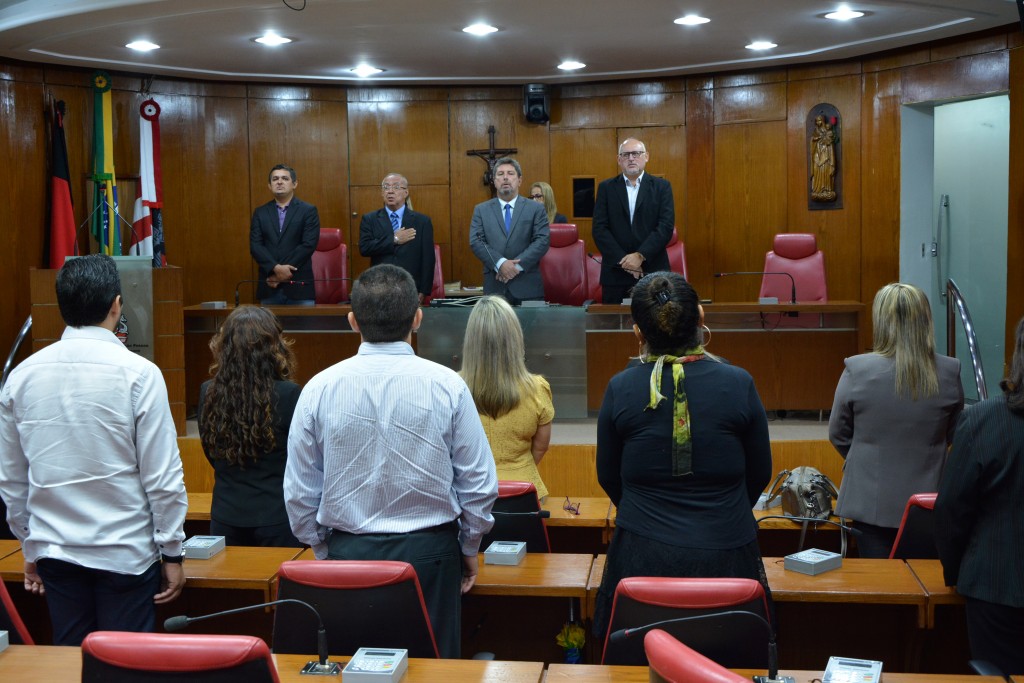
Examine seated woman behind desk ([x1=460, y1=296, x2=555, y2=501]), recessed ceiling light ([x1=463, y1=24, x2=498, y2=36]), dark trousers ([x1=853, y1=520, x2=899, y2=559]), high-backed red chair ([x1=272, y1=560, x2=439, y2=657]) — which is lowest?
dark trousers ([x1=853, y1=520, x2=899, y2=559])

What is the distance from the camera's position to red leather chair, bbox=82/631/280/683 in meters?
1.85

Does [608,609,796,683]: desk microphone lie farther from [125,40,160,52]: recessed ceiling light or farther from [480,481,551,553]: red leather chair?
[125,40,160,52]: recessed ceiling light

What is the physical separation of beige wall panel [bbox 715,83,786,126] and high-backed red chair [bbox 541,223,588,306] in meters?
2.50

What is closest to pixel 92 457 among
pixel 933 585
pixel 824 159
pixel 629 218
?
pixel 933 585

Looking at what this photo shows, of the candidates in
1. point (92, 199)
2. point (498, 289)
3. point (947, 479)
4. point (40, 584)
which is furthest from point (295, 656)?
point (92, 199)

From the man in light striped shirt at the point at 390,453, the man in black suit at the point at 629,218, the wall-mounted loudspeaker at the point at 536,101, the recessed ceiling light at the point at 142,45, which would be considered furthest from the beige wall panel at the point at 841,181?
the man in light striped shirt at the point at 390,453

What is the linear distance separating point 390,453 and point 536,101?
760 cm

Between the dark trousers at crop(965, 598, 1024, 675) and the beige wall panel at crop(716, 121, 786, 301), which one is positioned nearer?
the dark trousers at crop(965, 598, 1024, 675)

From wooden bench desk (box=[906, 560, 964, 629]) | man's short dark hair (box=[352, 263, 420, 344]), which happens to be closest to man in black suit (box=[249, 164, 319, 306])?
man's short dark hair (box=[352, 263, 420, 344])

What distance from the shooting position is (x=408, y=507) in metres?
2.50

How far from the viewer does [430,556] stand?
8.27 feet

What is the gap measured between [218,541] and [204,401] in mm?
456

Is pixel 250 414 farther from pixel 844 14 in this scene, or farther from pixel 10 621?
pixel 844 14

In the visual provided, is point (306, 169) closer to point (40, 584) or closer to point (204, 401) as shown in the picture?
point (204, 401)
